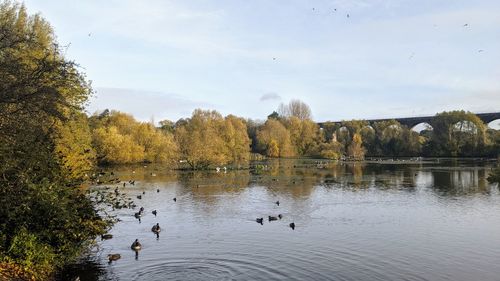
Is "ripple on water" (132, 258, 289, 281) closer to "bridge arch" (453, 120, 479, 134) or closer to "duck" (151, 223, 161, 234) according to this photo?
"duck" (151, 223, 161, 234)

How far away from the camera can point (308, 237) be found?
25281 millimetres

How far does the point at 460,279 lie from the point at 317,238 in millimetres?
8317

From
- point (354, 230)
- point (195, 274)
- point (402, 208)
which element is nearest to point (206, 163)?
point (402, 208)

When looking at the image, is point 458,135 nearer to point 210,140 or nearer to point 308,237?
point 210,140

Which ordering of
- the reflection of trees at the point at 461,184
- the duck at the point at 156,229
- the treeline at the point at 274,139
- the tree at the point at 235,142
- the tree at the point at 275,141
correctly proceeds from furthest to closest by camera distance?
the tree at the point at 275,141
the tree at the point at 235,142
the treeline at the point at 274,139
the reflection of trees at the point at 461,184
the duck at the point at 156,229

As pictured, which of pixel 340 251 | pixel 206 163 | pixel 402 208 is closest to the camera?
pixel 340 251

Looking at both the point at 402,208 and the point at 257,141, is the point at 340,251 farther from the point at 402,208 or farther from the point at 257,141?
the point at 257,141

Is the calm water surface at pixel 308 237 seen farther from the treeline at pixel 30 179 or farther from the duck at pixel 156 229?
the treeline at pixel 30 179

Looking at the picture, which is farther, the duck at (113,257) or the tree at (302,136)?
the tree at (302,136)

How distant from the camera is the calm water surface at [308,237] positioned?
1895cm

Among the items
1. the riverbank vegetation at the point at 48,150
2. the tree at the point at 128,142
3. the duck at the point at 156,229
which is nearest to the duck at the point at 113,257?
the riverbank vegetation at the point at 48,150

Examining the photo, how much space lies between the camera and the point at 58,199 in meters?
16.4

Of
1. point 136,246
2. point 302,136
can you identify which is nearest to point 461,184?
A: point 136,246

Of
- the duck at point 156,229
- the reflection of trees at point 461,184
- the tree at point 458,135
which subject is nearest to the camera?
the duck at point 156,229
